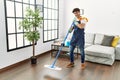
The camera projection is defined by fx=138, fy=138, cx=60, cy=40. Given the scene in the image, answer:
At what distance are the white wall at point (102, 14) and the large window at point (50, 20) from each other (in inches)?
31.2

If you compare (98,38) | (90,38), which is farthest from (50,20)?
(98,38)

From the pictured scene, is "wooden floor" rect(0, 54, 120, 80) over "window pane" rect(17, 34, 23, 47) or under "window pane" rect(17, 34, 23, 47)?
under

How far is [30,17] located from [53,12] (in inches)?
67.7

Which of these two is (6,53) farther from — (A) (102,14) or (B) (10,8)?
(A) (102,14)

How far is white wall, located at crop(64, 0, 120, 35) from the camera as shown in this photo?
5059 mm

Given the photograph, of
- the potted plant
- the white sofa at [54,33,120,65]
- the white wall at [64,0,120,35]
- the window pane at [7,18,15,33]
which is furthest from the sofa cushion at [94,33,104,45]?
the window pane at [7,18,15,33]

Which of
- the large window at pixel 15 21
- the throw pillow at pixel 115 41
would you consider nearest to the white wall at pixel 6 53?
the large window at pixel 15 21

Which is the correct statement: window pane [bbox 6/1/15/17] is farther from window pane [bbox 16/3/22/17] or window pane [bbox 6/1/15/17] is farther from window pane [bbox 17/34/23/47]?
window pane [bbox 17/34/23/47]

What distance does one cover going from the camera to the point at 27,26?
3.60 m

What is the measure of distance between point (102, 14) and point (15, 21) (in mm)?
3268

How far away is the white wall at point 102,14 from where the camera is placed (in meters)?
5.06

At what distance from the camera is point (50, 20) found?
533 cm

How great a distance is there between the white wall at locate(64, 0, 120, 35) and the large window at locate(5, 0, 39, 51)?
7.98ft

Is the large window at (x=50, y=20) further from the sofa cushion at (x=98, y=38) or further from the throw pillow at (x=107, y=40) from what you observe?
the throw pillow at (x=107, y=40)
